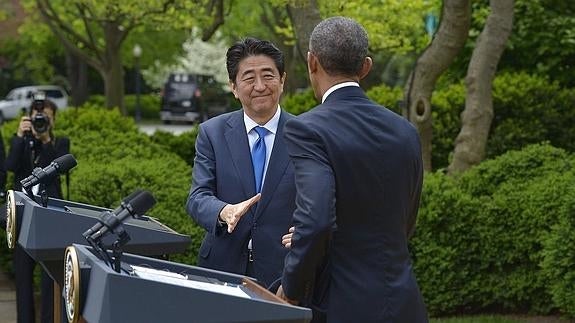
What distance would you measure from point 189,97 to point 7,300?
40.1m

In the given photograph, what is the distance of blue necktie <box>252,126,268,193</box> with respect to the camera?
208 inches

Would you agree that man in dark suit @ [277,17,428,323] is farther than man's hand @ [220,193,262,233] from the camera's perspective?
No

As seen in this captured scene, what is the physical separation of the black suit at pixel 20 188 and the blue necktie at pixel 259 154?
9.73 ft

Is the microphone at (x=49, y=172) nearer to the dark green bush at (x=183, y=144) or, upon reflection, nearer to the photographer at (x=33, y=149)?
the photographer at (x=33, y=149)

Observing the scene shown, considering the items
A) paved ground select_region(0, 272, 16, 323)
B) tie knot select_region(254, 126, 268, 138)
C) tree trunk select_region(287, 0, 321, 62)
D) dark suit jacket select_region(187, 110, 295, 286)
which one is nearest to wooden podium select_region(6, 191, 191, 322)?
dark suit jacket select_region(187, 110, 295, 286)

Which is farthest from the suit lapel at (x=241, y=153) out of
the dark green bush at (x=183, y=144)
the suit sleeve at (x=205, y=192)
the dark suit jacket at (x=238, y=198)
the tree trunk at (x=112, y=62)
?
the tree trunk at (x=112, y=62)

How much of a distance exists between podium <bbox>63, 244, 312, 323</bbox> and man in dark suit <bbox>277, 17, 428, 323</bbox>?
0.27 metres

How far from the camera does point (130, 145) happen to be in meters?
12.8

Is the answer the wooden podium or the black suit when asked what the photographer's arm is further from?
the wooden podium

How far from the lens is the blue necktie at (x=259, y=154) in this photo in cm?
529

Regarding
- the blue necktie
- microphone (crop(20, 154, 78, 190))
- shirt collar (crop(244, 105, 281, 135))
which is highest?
shirt collar (crop(244, 105, 281, 135))

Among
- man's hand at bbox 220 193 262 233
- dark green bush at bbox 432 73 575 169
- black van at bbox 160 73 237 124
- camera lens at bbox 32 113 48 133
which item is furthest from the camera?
black van at bbox 160 73 237 124

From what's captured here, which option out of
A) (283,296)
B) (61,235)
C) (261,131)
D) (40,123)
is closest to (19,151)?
(40,123)

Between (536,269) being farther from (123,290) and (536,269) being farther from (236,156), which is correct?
(123,290)
